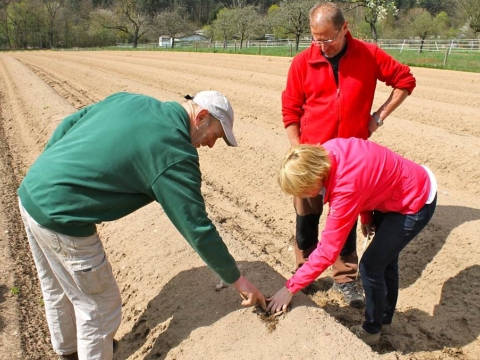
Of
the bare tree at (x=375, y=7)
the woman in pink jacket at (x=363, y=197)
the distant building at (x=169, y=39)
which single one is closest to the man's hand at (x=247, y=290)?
the woman in pink jacket at (x=363, y=197)

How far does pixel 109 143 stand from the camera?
2.30m

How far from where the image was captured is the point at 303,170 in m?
2.46

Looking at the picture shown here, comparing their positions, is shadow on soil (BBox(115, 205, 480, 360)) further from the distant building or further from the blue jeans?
the distant building

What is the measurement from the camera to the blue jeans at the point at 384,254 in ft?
9.57

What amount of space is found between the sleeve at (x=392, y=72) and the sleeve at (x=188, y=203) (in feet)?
6.17

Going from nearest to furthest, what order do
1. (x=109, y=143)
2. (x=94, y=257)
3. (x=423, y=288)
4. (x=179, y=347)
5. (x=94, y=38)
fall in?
(x=109, y=143)
(x=94, y=257)
(x=179, y=347)
(x=423, y=288)
(x=94, y=38)

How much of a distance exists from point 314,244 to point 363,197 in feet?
4.72

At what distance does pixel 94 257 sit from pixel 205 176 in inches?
180

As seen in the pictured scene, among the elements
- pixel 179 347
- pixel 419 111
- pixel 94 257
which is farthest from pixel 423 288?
pixel 419 111

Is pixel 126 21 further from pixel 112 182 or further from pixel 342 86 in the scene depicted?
pixel 112 182

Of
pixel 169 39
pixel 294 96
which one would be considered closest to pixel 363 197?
pixel 294 96

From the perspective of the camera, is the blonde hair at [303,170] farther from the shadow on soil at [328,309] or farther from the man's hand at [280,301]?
the shadow on soil at [328,309]

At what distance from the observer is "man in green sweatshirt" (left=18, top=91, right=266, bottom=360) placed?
2.28 meters

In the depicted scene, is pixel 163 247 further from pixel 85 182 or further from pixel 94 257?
pixel 85 182
